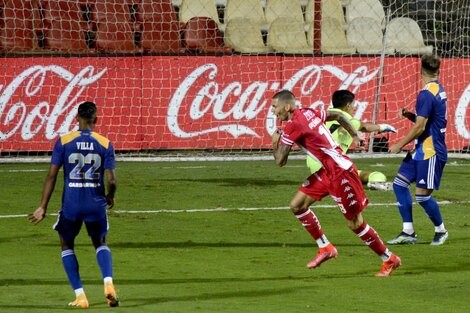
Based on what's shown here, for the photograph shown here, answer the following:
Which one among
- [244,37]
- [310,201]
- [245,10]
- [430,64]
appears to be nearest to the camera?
[310,201]

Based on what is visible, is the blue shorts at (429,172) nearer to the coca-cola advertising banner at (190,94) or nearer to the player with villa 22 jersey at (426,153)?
the player with villa 22 jersey at (426,153)

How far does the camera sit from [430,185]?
13000mm

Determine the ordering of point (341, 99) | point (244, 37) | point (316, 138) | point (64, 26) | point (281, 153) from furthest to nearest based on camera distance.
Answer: point (244, 37), point (64, 26), point (341, 99), point (316, 138), point (281, 153)

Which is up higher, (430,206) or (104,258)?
(104,258)

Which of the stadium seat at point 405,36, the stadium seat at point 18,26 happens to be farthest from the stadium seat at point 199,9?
the stadium seat at point 405,36

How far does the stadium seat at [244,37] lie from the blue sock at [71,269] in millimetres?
15454

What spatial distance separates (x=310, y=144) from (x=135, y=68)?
1219cm

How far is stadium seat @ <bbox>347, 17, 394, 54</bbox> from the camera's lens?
85.0ft

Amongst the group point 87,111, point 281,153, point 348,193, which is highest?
point 87,111

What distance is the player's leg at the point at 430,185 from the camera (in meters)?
13.0

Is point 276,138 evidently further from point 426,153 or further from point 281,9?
point 281,9

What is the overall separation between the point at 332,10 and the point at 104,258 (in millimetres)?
18016

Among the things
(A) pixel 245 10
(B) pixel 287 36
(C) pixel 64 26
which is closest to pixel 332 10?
(B) pixel 287 36

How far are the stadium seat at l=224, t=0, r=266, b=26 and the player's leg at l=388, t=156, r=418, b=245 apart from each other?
43.6ft
